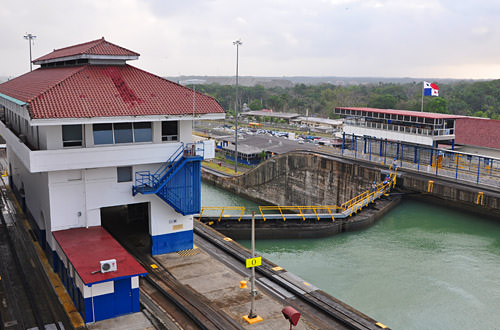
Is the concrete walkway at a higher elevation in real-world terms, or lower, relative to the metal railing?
lower

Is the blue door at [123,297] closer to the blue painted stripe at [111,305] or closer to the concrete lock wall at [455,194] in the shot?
the blue painted stripe at [111,305]

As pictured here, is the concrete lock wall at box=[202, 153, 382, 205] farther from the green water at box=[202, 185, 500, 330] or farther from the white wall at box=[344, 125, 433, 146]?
the green water at box=[202, 185, 500, 330]

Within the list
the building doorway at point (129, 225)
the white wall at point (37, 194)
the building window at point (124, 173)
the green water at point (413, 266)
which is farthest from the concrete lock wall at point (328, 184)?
the white wall at point (37, 194)

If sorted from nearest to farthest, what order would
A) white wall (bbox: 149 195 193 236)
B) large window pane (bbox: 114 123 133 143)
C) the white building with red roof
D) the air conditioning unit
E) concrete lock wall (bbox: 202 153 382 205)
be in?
1. the air conditioning unit
2. the white building with red roof
3. large window pane (bbox: 114 123 133 143)
4. white wall (bbox: 149 195 193 236)
5. concrete lock wall (bbox: 202 153 382 205)

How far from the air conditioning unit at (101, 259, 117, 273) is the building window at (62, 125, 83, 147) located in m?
5.25

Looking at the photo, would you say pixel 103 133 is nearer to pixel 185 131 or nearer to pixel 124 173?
pixel 124 173

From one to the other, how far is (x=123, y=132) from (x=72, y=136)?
1790mm

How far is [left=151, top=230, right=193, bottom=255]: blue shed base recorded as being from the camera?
714 inches

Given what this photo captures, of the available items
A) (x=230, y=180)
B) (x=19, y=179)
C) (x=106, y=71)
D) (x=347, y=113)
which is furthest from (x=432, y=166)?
(x=19, y=179)

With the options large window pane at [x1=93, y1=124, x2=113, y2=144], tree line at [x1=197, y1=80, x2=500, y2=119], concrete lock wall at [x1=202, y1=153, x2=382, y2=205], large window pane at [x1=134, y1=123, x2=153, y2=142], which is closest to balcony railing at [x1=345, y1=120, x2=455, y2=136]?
concrete lock wall at [x1=202, y1=153, x2=382, y2=205]

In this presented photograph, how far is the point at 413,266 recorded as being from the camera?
22.5m

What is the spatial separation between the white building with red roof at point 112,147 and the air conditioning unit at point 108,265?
2439mm

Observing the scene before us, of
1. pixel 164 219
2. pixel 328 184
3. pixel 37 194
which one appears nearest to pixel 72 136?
pixel 37 194

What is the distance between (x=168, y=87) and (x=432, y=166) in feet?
74.0
